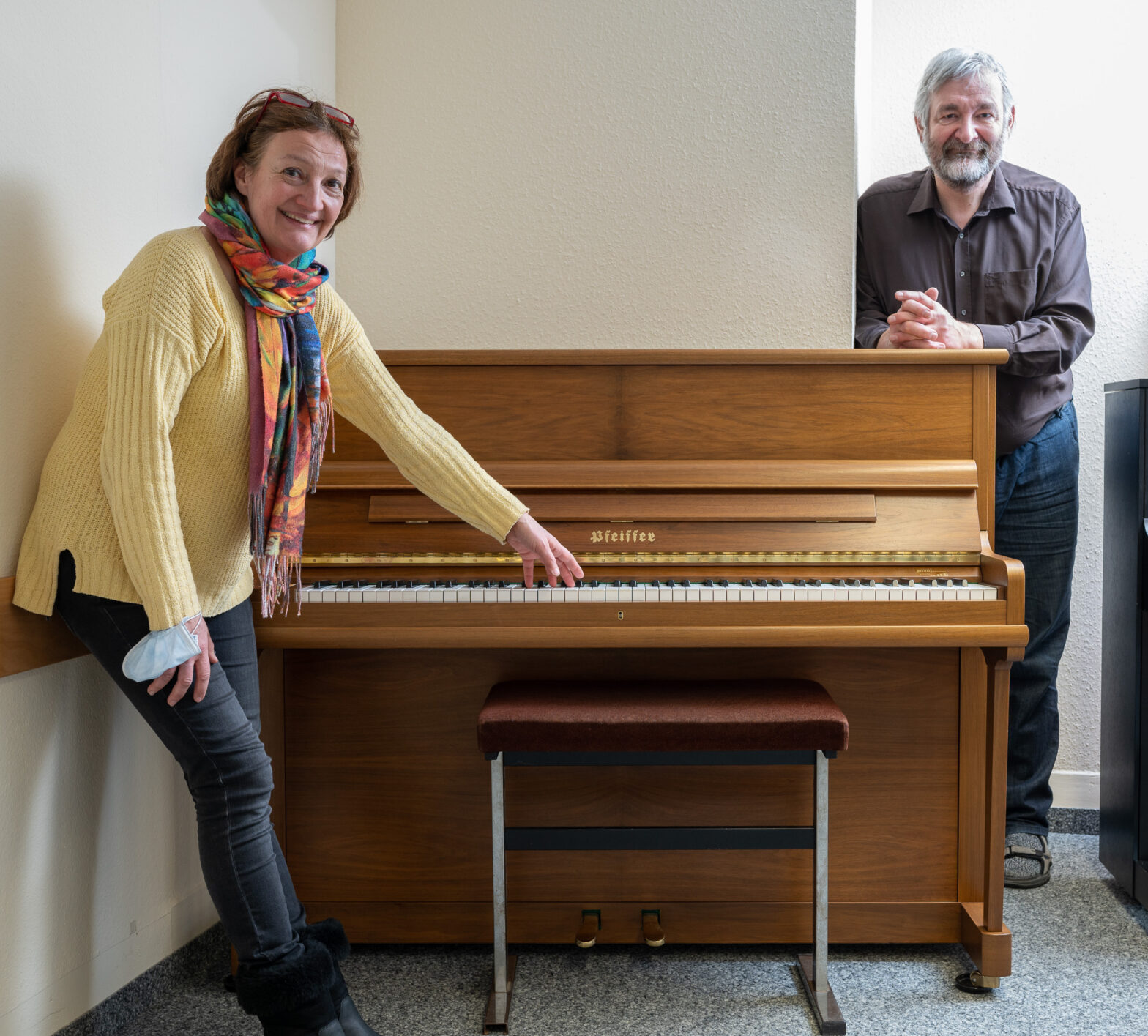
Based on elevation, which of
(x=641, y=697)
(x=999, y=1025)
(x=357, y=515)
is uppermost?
(x=357, y=515)

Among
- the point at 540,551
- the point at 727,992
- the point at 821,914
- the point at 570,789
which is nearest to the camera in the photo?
the point at 540,551

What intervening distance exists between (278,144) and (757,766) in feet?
4.94

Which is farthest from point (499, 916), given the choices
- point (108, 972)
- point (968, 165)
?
point (968, 165)

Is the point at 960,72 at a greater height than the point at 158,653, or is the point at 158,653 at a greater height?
the point at 960,72

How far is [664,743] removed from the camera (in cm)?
175

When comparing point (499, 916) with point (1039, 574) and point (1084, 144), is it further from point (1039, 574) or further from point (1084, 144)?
point (1084, 144)

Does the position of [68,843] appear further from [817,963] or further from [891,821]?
[891,821]

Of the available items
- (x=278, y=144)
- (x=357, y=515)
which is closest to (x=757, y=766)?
(x=357, y=515)

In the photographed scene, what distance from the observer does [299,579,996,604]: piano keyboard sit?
1813 mm

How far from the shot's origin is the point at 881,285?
8.48 feet

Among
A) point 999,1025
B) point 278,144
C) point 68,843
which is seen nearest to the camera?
point 278,144

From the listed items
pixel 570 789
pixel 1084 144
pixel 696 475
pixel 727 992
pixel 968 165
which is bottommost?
pixel 727 992

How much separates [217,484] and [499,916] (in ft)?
3.29

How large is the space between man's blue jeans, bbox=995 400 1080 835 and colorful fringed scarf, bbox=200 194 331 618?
1789mm
